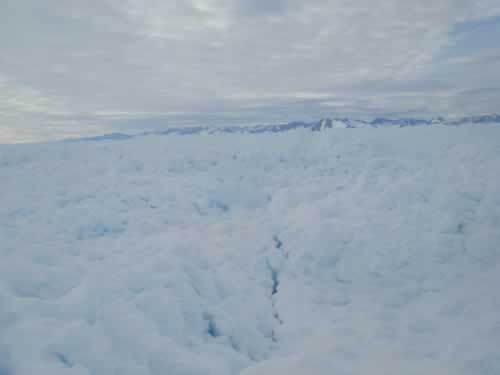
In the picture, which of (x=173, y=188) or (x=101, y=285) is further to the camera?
(x=173, y=188)

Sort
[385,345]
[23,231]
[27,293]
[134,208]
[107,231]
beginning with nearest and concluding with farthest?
1. [27,293]
2. [385,345]
3. [23,231]
4. [107,231]
5. [134,208]

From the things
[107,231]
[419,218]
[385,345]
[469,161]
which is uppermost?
[469,161]

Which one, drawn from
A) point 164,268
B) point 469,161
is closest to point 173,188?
point 164,268

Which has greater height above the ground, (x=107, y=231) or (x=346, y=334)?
(x=107, y=231)

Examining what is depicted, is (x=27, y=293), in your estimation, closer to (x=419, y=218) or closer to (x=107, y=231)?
(x=107, y=231)

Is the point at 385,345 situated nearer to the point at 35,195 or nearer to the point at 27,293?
the point at 27,293

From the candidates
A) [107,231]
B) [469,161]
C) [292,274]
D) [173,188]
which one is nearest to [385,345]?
[292,274]

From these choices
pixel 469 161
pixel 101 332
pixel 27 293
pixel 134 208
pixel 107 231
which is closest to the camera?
pixel 101 332
